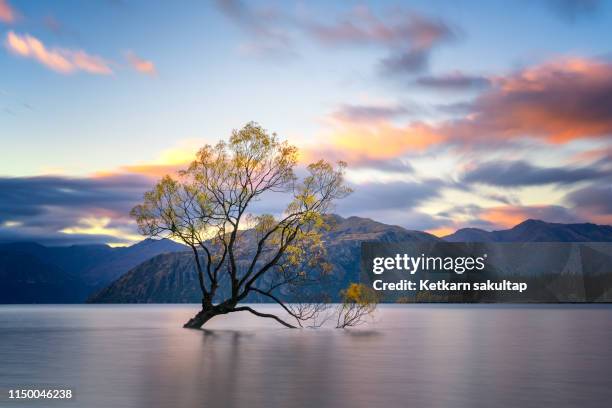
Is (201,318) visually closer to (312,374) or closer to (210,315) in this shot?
(210,315)

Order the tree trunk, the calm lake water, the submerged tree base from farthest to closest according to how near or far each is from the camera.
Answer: the tree trunk
the submerged tree base
the calm lake water

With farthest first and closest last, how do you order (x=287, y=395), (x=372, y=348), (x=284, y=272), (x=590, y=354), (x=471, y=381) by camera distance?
(x=284, y=272)
(x=372, y=348)
(x=590, y=354)
(x=471, y=381)
(x=287, y=395)

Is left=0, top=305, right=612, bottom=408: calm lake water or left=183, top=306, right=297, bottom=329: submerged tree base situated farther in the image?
left=183, top=306, right=297, bottom=329: submerged tree base

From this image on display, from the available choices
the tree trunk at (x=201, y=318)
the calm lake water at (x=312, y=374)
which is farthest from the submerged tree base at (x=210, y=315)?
the calm lake water at (x=312, y=374)

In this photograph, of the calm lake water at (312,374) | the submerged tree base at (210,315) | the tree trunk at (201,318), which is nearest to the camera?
the calm lake water at (312,374)

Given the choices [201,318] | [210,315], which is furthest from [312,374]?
[201,318]

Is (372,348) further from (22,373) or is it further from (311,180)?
(22,373)

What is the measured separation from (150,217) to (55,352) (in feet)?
72.4

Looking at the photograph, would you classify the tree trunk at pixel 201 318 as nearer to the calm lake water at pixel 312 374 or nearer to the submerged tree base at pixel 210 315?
the submerged tree base at pixel 210 315

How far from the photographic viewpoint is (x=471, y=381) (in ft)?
107

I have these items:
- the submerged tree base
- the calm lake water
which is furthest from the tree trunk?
the calm lake water

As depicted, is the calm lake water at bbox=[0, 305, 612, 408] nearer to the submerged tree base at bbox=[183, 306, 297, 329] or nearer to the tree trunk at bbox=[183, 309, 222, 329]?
the submerged tree base at bbox=[183, 306, 297, 329]

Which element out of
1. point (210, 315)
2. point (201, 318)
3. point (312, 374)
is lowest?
point (312, 374)

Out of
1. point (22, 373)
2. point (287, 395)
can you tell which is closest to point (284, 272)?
point (22, 373)
